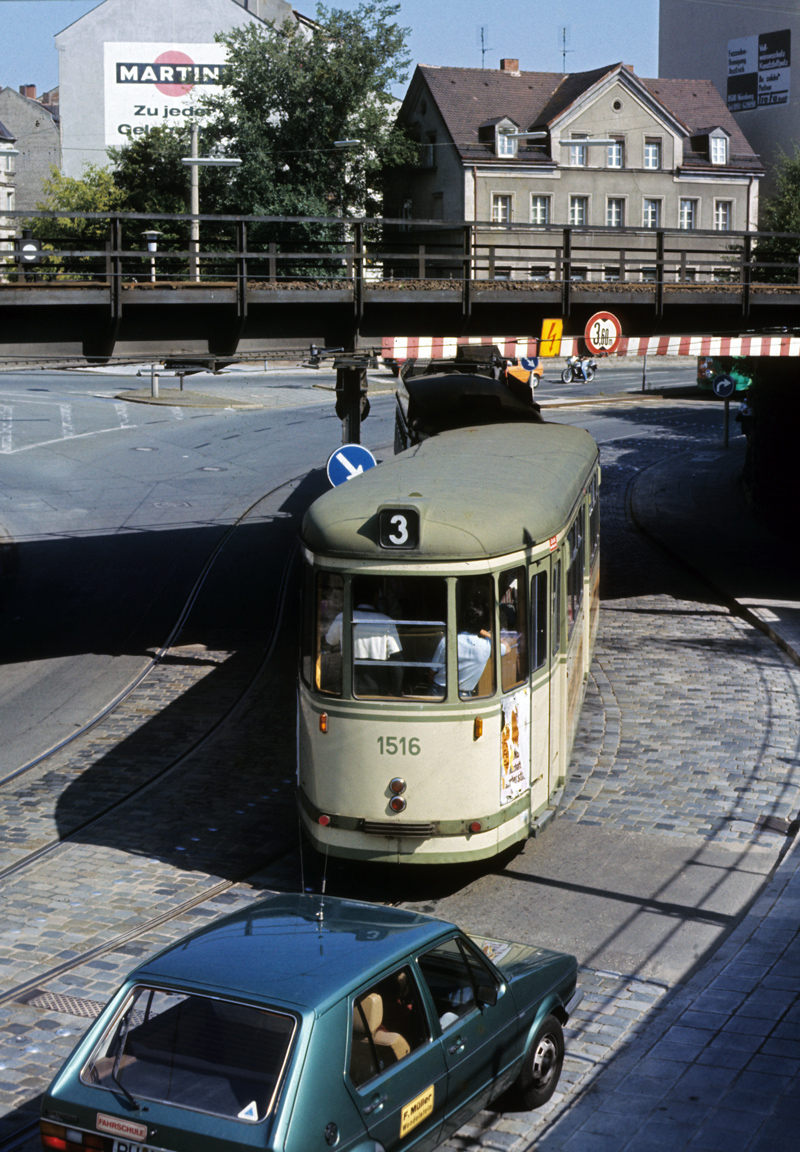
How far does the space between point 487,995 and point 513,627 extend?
3.79 meters

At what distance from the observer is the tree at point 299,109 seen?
5619cm

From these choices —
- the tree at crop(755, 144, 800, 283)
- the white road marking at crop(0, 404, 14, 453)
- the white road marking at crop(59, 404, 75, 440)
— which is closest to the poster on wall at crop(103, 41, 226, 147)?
the white road marking at crop(59, 404, 75, 440)

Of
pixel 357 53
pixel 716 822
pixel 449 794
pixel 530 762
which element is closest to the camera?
pixel 449 794

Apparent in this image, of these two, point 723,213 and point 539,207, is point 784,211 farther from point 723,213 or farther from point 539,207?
point 539,207

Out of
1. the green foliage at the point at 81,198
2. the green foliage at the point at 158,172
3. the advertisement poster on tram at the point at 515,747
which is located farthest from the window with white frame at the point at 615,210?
the advertisement poster on tram at the point at 515,747

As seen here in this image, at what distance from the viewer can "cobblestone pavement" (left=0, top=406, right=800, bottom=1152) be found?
26.0 feet

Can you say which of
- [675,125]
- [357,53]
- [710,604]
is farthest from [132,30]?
[710,604]

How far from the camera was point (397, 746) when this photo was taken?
933 cm

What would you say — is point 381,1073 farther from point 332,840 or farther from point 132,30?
point 132,30

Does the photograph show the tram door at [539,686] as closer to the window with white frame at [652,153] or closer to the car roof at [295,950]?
the car roof at [295,950]

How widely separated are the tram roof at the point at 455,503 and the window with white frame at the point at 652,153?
51118 millimetres

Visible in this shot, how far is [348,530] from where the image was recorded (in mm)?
A: 9484

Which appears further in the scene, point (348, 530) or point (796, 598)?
point (796, 598)

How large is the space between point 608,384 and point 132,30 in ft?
113
